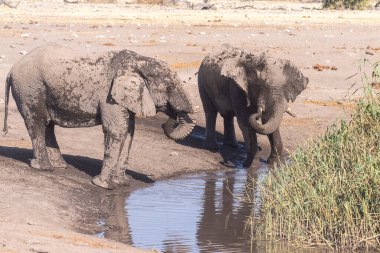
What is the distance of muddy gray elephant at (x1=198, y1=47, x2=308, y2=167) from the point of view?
13328mm

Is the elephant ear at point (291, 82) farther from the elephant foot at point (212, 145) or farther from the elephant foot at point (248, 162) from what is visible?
the elephant foot at point (212, 145)

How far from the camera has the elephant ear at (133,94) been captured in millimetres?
11180

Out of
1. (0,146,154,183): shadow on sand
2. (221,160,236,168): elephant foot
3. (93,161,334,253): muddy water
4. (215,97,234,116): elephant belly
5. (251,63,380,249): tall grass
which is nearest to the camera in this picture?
(251,63,380,249): tall grass

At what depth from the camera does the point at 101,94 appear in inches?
448

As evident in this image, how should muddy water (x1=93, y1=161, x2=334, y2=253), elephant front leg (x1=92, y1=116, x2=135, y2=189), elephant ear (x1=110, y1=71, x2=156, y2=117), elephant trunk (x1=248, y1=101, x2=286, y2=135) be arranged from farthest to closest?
1. elephant trunk (x1=248, y1=101, x2=286, y2=135)
2. elephant front leg (x1=92, y1=116, x2=135, y2=189)
3. elephant ear (x1=110, y1=71, x2=156, y2=117)
4. muddy water (x1=93, y1=161, x2=334, y2=253)

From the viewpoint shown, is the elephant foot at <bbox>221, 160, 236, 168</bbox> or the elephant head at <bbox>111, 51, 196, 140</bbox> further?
the elephant foot at <bbox>221, 160, 236, 168</bbox>

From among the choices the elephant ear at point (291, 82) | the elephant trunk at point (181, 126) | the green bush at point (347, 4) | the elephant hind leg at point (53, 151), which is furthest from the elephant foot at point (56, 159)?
the green bush at point (347, 4)

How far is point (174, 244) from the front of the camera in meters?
9.34

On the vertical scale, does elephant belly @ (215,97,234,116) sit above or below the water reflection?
above

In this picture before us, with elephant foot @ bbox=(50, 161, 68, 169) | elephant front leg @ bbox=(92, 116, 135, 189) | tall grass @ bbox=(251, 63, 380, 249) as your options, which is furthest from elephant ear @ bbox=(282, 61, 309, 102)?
tall grass @ bbox=(251, 63, 380, 249)

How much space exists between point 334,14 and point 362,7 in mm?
3295

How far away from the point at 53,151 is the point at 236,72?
293 cm

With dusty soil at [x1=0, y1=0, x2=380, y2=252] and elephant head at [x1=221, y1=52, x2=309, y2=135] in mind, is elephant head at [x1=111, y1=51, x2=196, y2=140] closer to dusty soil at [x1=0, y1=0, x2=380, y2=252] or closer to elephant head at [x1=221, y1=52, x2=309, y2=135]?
dusty soil at [x1=0, y1=0, x2=380, y2=252]

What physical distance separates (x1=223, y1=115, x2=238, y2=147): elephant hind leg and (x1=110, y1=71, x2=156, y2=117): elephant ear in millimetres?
3734
